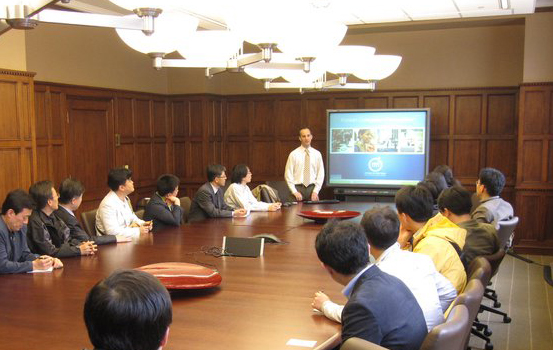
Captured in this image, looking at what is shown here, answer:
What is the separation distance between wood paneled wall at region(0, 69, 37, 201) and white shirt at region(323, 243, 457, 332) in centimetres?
402

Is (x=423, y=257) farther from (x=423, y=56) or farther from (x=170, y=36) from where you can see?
(x=423, y=56)

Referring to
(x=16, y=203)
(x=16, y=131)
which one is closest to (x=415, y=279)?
(x=16, y=203)

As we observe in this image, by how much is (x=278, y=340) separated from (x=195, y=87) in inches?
273

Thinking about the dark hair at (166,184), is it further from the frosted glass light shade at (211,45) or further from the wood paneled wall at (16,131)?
the wood paneled wall at (16,131)

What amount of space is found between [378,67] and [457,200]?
156 cm

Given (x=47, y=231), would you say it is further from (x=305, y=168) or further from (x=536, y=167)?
(x=536, y=167)

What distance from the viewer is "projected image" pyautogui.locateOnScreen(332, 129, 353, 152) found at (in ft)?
25.5

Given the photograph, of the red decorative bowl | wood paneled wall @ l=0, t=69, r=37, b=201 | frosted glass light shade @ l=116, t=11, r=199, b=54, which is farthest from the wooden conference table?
wood paneled wall @ l=0, t=69, r=37, b=201

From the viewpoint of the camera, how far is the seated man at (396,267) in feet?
7.23

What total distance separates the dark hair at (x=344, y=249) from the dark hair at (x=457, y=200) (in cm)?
164

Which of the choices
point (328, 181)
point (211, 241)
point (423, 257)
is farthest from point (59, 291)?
point (328, 181)

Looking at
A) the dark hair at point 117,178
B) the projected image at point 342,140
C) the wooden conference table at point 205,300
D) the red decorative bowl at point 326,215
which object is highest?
the projected image at point 342,140

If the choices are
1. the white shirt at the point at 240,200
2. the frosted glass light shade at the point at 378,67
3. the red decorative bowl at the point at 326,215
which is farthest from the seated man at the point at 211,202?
the frosted glass light shade at the point at 378,67

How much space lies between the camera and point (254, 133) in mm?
8672
